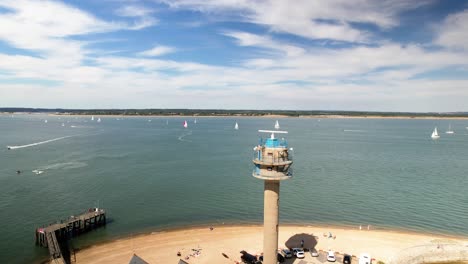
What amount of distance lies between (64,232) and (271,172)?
93.2ft

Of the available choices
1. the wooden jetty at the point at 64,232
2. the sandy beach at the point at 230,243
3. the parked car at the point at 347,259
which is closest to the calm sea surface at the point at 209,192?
the wooden jetty at the point at 64,232

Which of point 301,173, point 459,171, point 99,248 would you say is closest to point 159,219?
point 99,248

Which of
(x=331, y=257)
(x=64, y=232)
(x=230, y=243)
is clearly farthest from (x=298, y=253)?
(x=64, y=232)

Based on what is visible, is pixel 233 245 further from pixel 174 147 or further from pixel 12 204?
pixel 174 147

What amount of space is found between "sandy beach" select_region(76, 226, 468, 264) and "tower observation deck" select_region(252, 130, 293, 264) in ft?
20.9

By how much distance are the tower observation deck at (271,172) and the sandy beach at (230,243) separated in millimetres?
6363

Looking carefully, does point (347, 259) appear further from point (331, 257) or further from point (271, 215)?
point (271, 215)

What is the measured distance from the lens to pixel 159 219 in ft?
157

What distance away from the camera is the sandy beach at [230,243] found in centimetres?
3525

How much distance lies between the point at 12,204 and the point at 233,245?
35833 millimetres

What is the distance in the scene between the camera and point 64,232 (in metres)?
41.0

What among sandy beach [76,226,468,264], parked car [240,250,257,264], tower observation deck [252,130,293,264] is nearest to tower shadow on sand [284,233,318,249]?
sandy beach [76,226,468,264]

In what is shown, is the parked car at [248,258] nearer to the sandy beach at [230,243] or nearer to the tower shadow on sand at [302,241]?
the sandy beach at [230,243]

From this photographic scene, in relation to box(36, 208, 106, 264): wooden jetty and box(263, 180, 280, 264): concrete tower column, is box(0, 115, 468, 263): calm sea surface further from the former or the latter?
box(263, 180, 280, 264): concrete tower column
